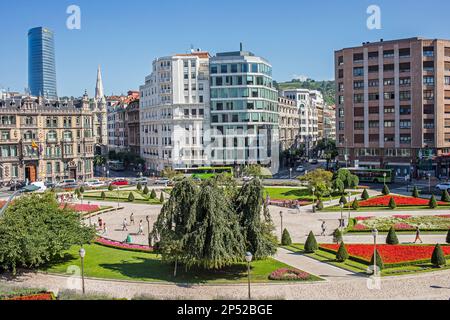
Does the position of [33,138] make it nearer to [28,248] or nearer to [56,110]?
[56,110]

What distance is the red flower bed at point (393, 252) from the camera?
1436 inches

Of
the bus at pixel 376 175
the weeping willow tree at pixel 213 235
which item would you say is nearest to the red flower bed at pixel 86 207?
the weeping willow tree at pixel 213 235

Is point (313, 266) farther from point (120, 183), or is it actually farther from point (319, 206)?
point (120, 183)

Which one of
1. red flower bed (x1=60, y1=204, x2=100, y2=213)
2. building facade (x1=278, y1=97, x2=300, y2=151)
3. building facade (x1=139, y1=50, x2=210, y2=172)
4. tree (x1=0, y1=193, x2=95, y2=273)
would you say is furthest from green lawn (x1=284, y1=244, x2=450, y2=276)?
building facade (x1=278, y1=97, x2=300, y2=151)

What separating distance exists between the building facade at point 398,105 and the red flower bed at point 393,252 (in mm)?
56995

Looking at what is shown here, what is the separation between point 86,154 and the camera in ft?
339

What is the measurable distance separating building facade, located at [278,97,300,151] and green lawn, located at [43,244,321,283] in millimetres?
92593

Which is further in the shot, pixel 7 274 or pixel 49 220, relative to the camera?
pixel 49 220

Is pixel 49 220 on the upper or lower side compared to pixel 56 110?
lower

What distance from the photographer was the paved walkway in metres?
34.0

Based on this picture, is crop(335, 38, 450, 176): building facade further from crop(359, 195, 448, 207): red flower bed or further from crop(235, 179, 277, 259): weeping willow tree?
crop(235, 179, 277, 259): weeping willow tree

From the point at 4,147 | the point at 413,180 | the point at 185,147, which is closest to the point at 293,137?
the point at 185,147

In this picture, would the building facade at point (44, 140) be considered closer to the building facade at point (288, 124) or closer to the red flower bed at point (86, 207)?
the red flower bed at point (86, 207)

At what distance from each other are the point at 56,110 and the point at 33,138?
22.8 ft
